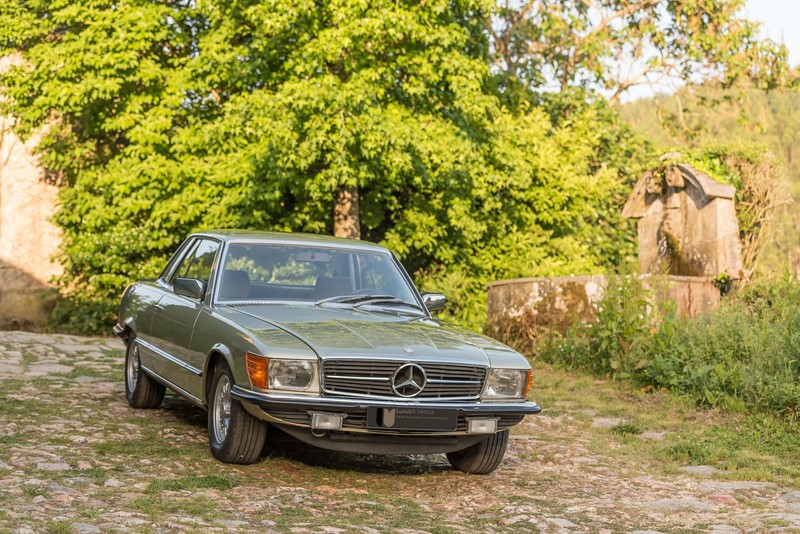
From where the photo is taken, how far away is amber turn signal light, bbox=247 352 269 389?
Result: 249 inches

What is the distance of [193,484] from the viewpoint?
20.4 feet

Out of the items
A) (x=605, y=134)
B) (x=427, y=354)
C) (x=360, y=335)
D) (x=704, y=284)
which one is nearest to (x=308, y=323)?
(x=360, y=335)

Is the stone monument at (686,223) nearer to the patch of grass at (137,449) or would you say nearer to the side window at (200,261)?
the side window at (200,261)

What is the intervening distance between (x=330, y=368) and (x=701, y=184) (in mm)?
11529

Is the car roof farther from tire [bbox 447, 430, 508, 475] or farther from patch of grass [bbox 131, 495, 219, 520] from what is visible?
patch of grass [bbox 131, 495, 219, 520]

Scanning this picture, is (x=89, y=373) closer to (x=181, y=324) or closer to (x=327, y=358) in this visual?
(x=181, y=324)

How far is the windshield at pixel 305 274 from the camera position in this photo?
7.80 m

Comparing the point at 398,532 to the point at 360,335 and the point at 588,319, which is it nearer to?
the point at 360,335

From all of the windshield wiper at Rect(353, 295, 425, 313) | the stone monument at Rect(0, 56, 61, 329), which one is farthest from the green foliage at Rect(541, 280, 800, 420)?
the stone monument at Rect(0, 56, 61, 329)

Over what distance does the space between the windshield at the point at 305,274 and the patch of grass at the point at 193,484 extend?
162 cm

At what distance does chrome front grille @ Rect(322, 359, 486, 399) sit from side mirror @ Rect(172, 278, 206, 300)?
1.67 meters

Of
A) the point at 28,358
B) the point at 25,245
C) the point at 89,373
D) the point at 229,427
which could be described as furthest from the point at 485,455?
the point at 25,245

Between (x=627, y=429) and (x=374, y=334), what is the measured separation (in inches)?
138

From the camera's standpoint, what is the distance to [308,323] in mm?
6945
